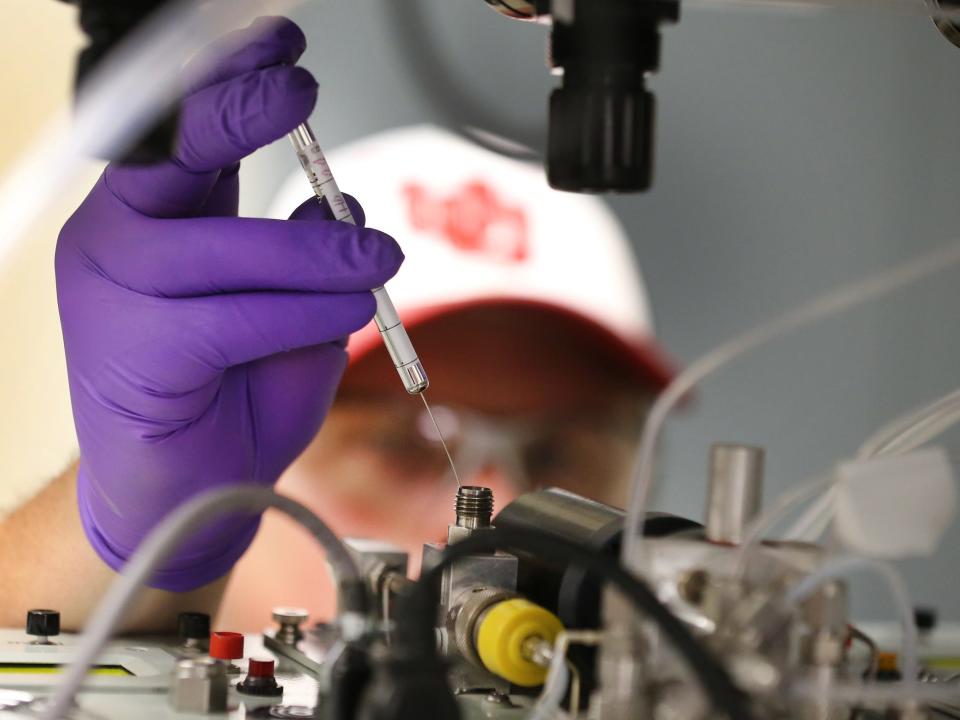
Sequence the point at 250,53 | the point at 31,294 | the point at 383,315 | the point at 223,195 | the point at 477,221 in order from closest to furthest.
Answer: the point at 250,53 → the point at 383,315 → the point at 223,195 → the point at 31,294 → the point at 477,221

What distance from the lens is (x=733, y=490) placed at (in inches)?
20.8

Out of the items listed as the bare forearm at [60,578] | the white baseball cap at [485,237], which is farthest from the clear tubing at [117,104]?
the white baseball cap at [485,237]

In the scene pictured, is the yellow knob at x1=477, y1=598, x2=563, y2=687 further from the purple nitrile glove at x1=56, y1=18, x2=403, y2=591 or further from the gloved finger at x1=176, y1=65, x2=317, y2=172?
the gloved finger at x1=176, y1=65, x2=317, y2=172

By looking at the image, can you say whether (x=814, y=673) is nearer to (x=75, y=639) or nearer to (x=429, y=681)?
(x=429, y=681)

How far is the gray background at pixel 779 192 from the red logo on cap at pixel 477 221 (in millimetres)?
169

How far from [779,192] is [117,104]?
236 cm

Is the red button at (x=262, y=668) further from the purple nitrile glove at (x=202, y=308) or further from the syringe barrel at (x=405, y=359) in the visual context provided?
the syringe barrel at (x=405, y=359)

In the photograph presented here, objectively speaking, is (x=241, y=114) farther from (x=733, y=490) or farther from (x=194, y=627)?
(x=733, y=490)

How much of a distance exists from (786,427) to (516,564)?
2040mm

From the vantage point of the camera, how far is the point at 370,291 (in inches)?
44.1

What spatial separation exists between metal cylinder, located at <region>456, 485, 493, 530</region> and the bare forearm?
583mm

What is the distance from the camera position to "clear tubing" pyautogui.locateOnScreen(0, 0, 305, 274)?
42 cm

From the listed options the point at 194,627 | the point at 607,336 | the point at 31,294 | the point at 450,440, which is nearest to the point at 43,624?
the point at 194,627

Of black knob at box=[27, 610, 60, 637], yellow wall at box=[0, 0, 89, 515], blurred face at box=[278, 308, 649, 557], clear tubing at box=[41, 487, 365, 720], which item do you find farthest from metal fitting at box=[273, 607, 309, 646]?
blurred face at box=[278, 308, 649, 557]
